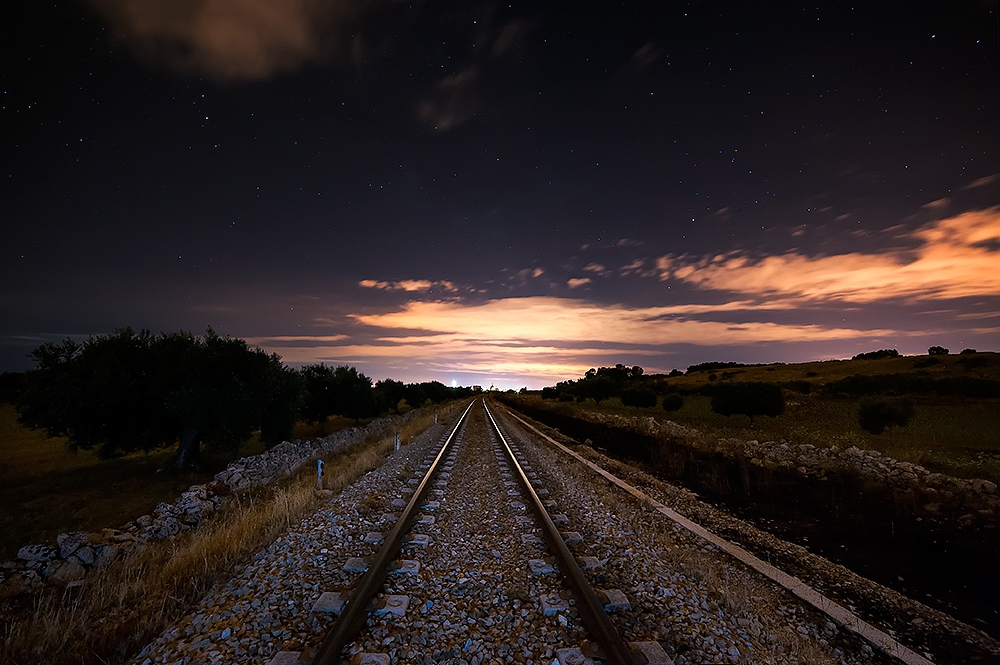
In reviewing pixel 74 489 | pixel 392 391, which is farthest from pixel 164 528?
pixel 392 391

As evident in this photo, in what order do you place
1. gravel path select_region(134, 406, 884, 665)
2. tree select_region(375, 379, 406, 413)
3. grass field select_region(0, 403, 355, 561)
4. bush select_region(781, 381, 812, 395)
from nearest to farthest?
gravel path select_region(134, 406, 884, 665), grass field select_region(0, 403, 355, 561), bush select_region(781, 381, 812, 395), tree select_region(375, 379, 406, 413)

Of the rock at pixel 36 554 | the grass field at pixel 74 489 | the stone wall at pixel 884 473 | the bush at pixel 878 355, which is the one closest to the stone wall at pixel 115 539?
the rock at pixel 36 554

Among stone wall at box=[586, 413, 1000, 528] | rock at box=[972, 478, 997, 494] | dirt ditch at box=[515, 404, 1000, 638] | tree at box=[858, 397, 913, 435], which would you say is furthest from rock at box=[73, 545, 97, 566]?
tree at box=[858, 397, 913, 435]

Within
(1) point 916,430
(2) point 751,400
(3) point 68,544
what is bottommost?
(1) point 916,430

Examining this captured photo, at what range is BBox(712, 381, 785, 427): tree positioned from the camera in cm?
2858

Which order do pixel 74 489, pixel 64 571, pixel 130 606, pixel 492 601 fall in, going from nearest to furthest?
1. pixel 492 601
2. pixel 130 606
3. pixel 64 571
4. pixel 74 489

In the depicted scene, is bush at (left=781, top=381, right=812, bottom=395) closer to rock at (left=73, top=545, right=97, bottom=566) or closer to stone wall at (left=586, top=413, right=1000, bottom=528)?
stone wall at (left=586, top=413, right=1000, bottom=528)

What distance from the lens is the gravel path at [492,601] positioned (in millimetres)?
3748

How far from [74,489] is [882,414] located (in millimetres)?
40919

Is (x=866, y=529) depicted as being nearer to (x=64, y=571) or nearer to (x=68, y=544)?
(x=64, y=571)

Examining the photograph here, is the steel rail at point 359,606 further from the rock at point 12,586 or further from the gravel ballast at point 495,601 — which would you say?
the rock at point 12,586

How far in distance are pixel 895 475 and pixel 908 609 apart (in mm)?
10039

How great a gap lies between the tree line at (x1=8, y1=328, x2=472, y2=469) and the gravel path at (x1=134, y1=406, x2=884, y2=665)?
56.2ft

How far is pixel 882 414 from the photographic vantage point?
2233cm
